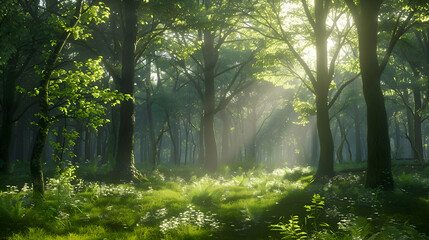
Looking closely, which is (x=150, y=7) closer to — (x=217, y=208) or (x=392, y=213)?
(x=217, y=208)

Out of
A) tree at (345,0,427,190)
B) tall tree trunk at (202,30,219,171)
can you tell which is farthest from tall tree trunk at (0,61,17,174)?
tree at (345,0,427,190)

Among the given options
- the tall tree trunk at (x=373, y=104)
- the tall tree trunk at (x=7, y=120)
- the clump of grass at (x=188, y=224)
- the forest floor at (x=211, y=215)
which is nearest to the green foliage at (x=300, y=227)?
the forest floor at (x=211, y=215)

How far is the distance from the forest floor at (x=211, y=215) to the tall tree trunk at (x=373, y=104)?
0.84 m

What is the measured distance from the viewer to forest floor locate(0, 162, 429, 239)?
5758 mm

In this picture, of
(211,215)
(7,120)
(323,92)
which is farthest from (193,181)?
(7,120)

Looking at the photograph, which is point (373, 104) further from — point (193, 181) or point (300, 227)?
point (193, 181)

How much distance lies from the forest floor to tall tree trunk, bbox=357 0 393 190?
33.3 inches

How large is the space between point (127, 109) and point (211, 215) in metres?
7.81

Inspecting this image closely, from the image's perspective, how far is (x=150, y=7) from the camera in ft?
45.8

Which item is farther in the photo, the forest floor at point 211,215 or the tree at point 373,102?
the tree at point 373,102

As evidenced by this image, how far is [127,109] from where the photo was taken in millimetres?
13641

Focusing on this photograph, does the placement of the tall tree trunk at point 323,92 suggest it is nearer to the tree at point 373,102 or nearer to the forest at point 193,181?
the forest at point 193,181

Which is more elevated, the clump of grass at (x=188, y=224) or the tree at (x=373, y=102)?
the tree at (x=373, y=102)

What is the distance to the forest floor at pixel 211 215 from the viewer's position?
227 inches
